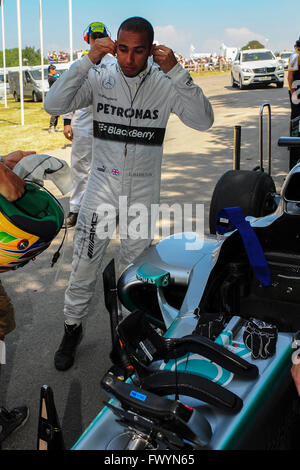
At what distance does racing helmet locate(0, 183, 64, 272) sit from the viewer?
2092mm

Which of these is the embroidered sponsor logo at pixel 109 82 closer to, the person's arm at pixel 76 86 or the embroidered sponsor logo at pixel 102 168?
the person's arm at pixel 76 86

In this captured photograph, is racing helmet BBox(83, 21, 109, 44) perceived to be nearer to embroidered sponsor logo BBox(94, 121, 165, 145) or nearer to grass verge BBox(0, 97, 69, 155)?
embroidered sponsor logo BBox(94, 121, 165, 145)

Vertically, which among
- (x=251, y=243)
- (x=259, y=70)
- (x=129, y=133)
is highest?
(x=129, y=133)

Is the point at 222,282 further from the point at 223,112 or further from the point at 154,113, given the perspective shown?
the point at 223,112

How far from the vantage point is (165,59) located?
2990 mm

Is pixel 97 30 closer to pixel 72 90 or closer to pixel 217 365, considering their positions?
pixel 72 90

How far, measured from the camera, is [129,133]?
315 centimetres

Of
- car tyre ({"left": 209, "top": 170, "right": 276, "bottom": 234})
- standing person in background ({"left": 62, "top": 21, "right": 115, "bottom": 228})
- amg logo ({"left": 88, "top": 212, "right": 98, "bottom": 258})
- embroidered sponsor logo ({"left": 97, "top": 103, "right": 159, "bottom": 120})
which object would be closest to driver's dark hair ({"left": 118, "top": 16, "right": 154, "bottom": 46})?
embroidered sponsor logo ({"left": 97, "top": 103, "right": 159, "bottom": 120})

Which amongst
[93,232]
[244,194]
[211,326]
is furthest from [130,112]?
[211,326]

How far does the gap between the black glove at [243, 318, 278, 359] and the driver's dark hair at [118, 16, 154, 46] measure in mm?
1872

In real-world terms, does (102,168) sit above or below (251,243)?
above

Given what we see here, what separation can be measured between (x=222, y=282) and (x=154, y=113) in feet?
3.84

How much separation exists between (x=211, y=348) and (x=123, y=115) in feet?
5.78
